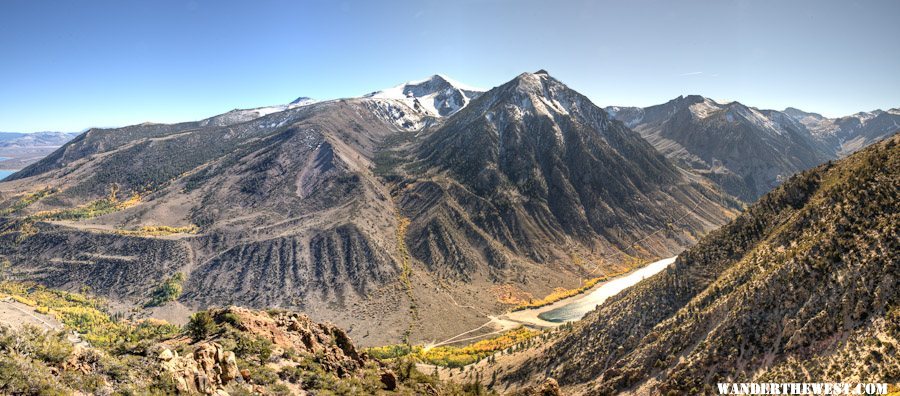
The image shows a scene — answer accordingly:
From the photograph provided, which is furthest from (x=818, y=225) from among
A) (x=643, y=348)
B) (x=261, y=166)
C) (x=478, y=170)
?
(x=261, y=166)

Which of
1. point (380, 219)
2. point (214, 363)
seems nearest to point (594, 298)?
point (380, 219)

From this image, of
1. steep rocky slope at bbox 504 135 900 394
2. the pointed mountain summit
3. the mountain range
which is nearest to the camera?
steep rocky slope at bbox 504 135 900 394

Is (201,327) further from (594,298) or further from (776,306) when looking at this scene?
(594,298)

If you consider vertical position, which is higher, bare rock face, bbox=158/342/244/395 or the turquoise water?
bare rock face, bbox=158/342/244/395

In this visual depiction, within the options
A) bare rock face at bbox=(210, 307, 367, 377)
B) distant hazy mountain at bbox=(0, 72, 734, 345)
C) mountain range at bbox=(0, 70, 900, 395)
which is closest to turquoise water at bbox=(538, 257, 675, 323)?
mountain range at bbox=(0, 70, 900, 395)

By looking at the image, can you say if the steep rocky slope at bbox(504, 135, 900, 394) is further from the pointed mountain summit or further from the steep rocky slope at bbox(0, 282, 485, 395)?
the pointed mountain summit

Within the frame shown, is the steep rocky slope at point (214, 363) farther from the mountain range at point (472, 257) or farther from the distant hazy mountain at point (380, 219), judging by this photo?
the distant hazy mountain at point (380, 219)

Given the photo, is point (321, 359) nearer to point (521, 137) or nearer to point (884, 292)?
point (884, 292)

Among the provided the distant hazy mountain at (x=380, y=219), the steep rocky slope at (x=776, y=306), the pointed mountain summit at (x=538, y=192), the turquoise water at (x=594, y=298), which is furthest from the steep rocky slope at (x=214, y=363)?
the pointed mountain summit at (x=538, y=192)
